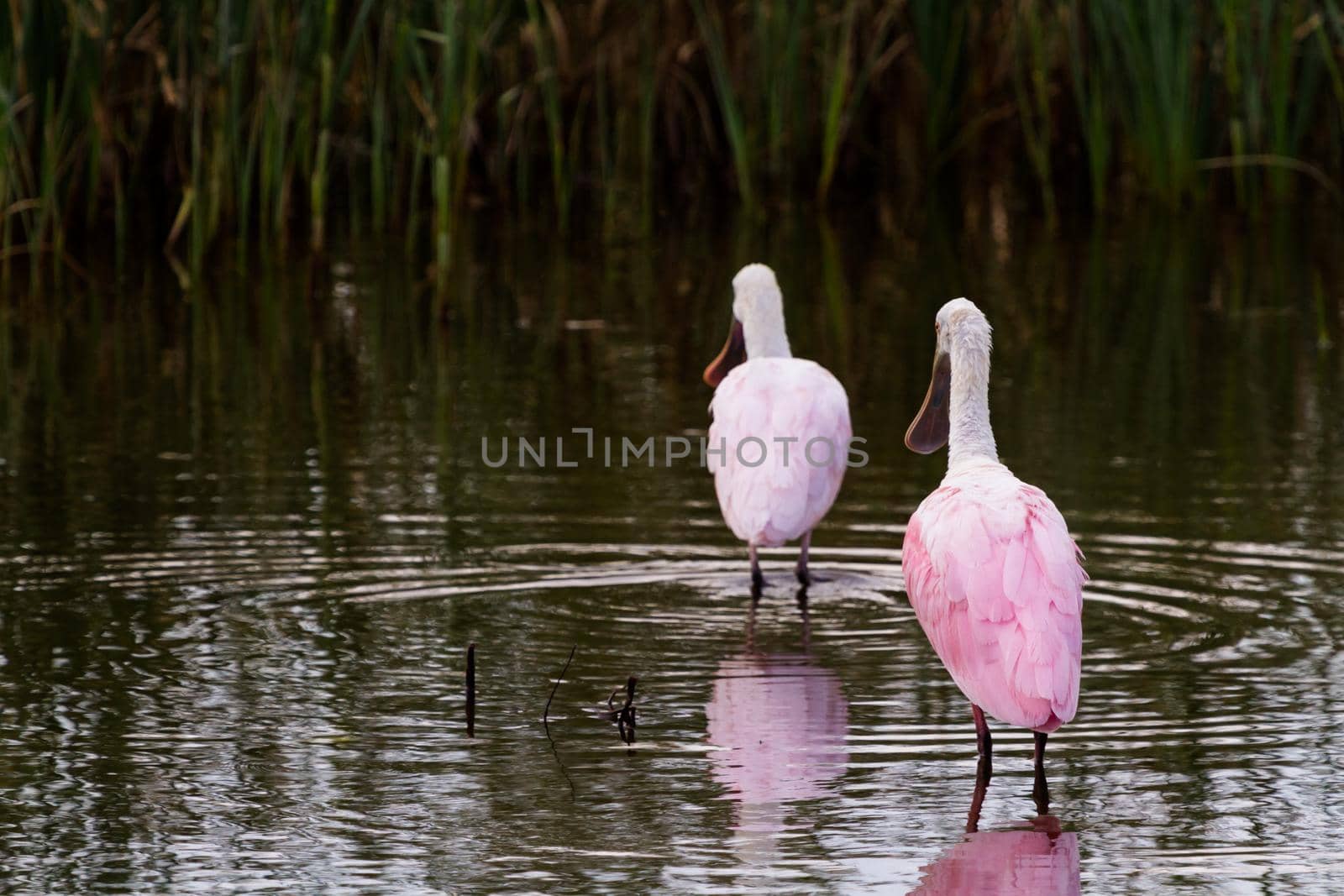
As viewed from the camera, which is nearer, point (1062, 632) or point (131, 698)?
point (1062, 632)

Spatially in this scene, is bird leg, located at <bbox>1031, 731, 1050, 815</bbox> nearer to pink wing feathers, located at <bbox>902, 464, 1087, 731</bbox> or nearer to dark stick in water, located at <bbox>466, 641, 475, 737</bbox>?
pink wing feathers, located at <bbox>902, 464, 1087, 731</bbox>

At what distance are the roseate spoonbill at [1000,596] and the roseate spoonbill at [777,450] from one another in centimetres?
175

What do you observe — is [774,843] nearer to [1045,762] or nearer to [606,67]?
[1045,762]

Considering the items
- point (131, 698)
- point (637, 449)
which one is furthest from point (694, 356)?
point (131, 698)

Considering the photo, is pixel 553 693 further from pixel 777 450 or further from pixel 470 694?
pixel 777 450

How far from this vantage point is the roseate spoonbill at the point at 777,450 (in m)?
8.72

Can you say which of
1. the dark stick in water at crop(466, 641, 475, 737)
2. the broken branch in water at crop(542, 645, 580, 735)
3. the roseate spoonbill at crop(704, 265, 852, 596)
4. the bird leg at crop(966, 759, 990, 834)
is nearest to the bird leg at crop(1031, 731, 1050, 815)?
the bird leg at crop(966, 759, 990, 834)

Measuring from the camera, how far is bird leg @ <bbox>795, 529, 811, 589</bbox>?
8953mm

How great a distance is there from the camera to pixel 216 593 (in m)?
8.56

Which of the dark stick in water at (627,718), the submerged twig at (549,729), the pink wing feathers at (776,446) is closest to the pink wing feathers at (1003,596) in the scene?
the dark stick in water at (627,718)

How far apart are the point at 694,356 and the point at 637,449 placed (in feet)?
9.92

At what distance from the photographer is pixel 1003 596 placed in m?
6.21

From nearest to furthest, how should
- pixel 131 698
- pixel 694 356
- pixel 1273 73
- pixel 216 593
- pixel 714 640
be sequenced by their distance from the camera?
pixel 131 698 < pixel 714 640 < pixel 216 593 < pixel 694 356 < pixel 1273 73

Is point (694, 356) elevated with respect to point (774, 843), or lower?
elevated
